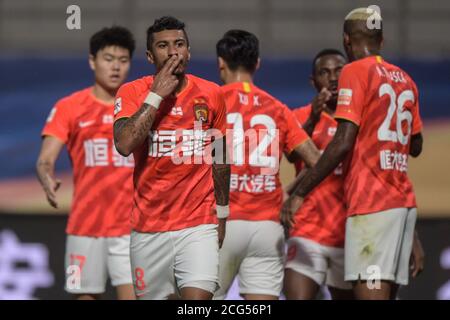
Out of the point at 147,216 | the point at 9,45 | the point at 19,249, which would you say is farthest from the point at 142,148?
the point at 9,45

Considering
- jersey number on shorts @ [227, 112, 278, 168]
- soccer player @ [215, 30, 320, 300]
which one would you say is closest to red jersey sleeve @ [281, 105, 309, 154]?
soccer player @ [215, 30, 320, 300]

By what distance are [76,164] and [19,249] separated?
6.35ft

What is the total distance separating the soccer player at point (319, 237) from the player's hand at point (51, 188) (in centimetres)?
186

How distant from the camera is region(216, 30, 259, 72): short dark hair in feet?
26.2

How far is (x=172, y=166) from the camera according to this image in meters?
6.59

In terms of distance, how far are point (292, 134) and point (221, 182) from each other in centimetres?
120

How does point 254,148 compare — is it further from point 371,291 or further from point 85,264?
point 85,264

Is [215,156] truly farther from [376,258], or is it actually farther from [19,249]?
[19,249]

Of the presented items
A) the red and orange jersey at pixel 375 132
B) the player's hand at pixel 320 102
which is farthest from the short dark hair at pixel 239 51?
the red and orange jersey at pixel 375 132

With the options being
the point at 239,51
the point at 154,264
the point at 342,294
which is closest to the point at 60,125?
the point at 239,51

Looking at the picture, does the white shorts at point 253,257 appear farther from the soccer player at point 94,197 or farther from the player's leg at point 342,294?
the soccer player at point 94,197

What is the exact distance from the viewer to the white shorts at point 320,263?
816cm
